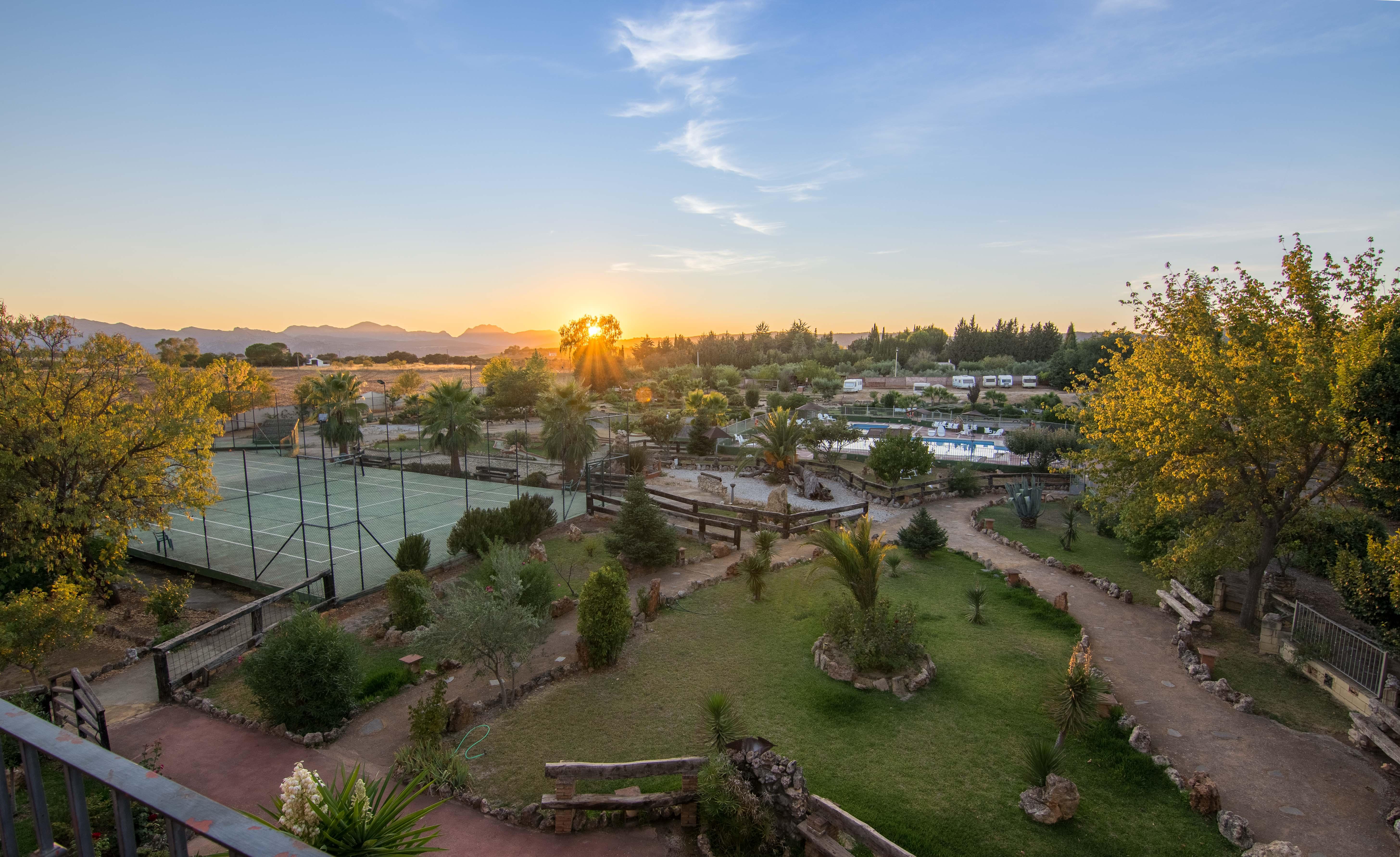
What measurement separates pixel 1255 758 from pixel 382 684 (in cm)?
1284

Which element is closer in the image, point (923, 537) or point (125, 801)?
point (125, 801)

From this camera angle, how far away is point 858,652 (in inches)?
450

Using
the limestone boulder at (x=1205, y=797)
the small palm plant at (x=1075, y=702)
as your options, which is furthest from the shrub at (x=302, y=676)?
the limestone boulder at (x=1205, y=797)

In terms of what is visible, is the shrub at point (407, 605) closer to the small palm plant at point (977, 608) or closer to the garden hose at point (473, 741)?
the garden hose at point (473, 741)

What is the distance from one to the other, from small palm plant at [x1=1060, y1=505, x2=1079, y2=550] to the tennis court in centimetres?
1506

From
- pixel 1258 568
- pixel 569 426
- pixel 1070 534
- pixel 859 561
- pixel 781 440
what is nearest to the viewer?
pixel 859 561

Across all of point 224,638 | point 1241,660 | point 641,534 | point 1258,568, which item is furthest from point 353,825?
point 1258,568

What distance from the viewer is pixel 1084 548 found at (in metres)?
20.1

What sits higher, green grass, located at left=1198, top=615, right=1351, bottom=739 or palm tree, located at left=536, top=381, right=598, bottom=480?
palm tree, located at left=536, top=381, right=598, bottom=480

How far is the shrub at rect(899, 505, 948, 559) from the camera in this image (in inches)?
739

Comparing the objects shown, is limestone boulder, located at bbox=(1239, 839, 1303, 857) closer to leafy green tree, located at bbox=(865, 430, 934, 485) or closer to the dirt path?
→ the dirt path

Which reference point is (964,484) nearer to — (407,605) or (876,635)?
(876,635)

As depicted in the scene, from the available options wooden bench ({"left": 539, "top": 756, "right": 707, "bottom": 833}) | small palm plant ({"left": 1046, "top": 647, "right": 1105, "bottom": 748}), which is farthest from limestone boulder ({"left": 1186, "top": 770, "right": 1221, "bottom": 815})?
wooden bench ({"left": 539, "top": 756, "right": 707, "bottom": 833})

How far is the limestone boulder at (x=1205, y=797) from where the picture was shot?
8.15m
